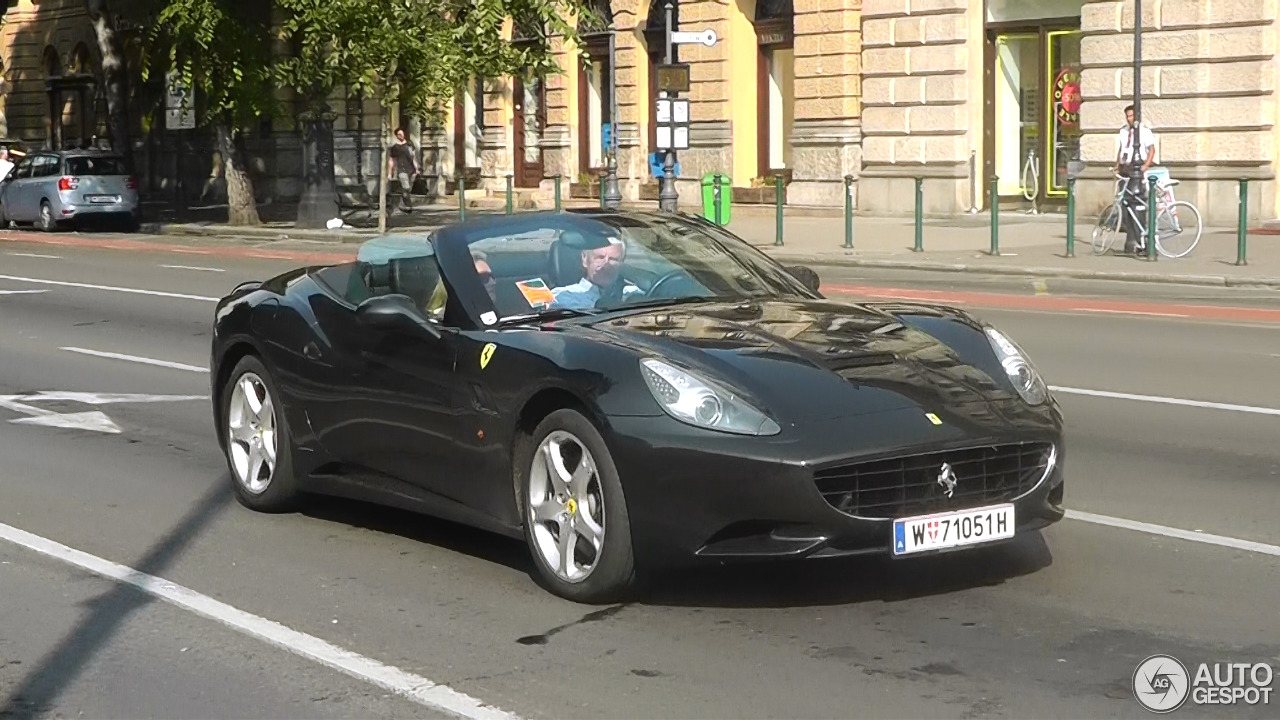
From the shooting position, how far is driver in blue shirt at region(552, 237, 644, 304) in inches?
295

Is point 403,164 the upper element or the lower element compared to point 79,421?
upper

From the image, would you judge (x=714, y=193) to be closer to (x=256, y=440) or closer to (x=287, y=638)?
(x=256, y=440)

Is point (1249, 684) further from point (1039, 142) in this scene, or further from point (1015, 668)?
point (1039, 142)

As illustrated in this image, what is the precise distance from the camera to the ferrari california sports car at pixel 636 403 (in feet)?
20.5

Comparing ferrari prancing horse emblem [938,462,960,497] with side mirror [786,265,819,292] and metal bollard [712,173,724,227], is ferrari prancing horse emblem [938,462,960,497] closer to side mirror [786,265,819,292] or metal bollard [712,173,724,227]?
side mirror [786,265,819,292]

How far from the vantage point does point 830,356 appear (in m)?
6.65

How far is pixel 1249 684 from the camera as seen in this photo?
5.48 meters

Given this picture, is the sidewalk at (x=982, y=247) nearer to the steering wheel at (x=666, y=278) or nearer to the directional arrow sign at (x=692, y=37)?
the directional arrow sign at (x=692, y=37)

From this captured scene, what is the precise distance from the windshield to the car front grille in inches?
60.0

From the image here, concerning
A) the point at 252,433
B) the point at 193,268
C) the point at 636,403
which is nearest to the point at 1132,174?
the point at 193,268

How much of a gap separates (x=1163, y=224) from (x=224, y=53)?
62.5 ft

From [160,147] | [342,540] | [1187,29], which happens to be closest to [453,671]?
[342,540]

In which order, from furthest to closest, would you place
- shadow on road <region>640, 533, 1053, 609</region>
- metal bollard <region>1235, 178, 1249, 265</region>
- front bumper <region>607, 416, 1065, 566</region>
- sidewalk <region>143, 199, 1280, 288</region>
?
1. sidewalk <region>143, 199, 1280, 288</region>
2. metal bollard <region>1235, 178, 1249, 265</region>
3. shadow on road <region>640, 533, 1053, 609</region>
4. front bumper <region>607, 416, 1065, 566</region>

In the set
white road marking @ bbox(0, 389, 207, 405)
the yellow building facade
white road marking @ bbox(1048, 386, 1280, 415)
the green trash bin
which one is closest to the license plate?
white road marking @ bbox(1048, 386, 1280, 415)
